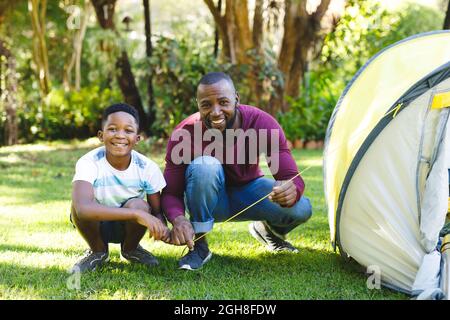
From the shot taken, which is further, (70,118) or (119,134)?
(70,118)

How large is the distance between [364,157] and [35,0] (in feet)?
35.9

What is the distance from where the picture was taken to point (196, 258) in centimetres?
289

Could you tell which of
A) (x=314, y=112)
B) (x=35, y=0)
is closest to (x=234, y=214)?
(x=314, y=112)

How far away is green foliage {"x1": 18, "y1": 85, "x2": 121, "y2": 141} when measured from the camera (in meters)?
10.1

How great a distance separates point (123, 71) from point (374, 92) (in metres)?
6.49

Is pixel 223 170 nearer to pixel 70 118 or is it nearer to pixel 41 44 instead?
pixel 70 118

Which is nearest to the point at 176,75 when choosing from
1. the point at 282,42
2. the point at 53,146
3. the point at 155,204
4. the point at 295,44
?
the point at 282,42

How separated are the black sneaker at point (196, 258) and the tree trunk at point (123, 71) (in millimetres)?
6212

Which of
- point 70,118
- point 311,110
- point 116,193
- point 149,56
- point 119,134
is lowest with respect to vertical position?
point 70,118

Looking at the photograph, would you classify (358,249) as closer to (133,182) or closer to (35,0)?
(133,182)

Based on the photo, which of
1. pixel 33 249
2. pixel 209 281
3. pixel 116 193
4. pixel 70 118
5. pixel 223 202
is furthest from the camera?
pixel 70 118

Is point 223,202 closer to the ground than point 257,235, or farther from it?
farther from it

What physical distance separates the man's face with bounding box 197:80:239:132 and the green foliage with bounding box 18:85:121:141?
24.4 feet

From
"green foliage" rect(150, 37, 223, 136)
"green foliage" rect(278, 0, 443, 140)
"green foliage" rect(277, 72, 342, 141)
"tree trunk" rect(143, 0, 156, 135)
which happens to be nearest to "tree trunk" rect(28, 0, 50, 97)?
"tree trunk" rect(143, 0, 156, 135)
